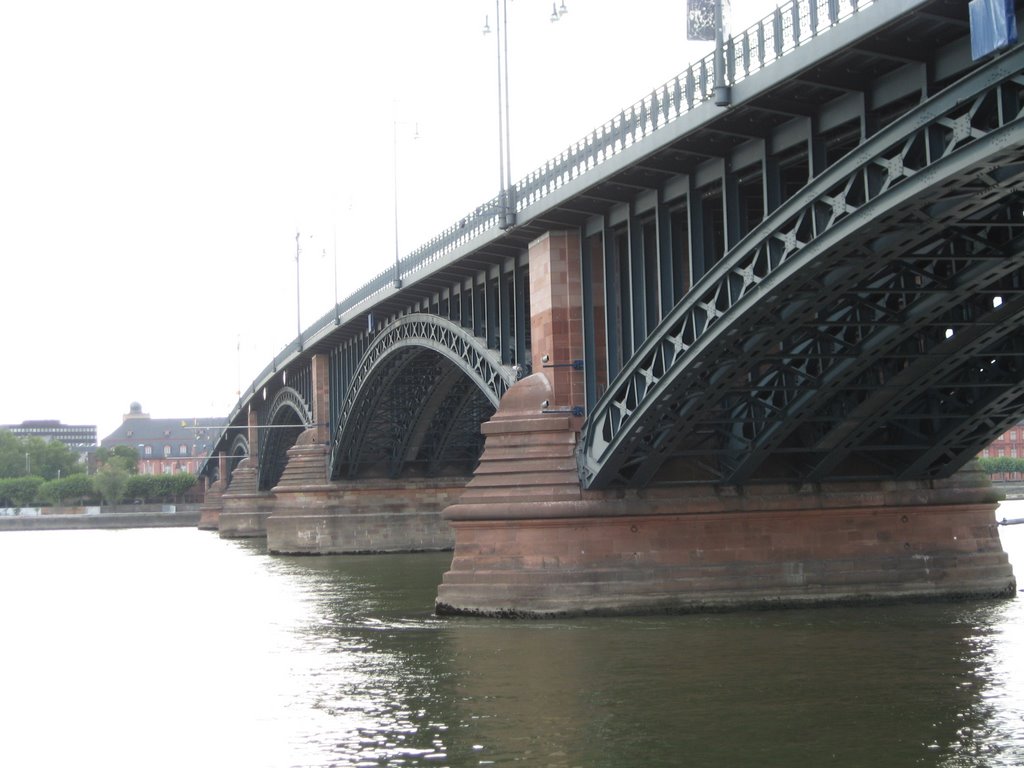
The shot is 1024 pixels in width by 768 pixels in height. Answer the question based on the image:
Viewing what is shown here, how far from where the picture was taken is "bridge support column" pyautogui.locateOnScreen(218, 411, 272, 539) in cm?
9838

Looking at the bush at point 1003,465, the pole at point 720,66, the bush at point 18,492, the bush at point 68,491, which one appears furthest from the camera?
the bush at point 18,492

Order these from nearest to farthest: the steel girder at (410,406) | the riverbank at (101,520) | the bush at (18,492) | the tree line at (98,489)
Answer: the steel girder at (410,406) → the riverbank at (101,520) → the tree line at (98,489) → the bush at (18,492)

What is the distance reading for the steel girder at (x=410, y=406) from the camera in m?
53.0

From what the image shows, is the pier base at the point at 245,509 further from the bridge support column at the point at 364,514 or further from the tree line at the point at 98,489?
the tree line at the point at 98,489

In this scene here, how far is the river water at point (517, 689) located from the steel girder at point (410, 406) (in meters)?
16.0

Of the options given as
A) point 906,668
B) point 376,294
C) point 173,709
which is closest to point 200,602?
point 376,294

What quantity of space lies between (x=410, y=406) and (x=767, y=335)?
36708mm

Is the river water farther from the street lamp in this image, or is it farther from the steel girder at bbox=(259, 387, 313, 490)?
the steel girder at bbox=(259, 387, 313, 490)

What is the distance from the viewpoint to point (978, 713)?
20.1 meters

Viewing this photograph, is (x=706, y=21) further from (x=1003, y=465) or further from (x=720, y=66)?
(x=1003, y=465)

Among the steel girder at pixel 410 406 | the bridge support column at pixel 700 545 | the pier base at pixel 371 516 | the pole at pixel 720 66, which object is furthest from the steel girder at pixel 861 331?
the pier base at pixel 371 516

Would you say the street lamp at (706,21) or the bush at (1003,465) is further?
the bush at (1003,465)

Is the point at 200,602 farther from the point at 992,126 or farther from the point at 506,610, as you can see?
the point at 992,126

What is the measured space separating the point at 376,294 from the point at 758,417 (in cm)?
2649
